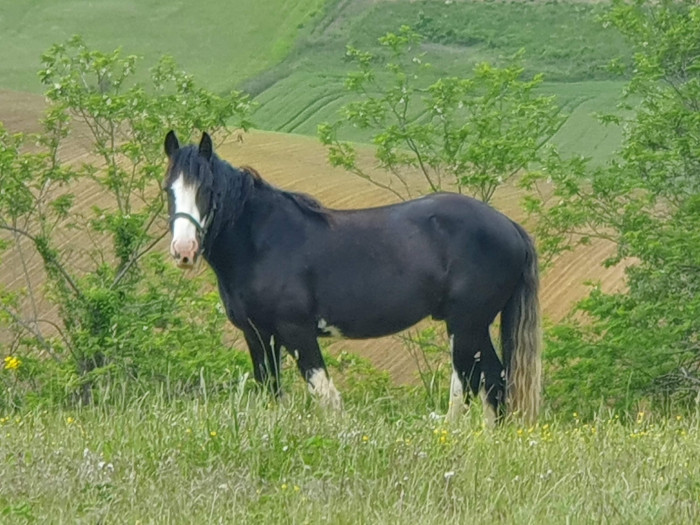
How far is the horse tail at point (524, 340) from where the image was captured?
8547mm

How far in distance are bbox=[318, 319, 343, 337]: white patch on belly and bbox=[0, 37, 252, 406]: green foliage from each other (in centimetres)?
435

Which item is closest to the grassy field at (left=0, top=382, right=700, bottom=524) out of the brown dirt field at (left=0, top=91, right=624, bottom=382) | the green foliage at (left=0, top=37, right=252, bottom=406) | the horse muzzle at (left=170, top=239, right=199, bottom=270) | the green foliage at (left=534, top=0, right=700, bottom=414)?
the horse muzzle at (left=170, top=239, right=199, bottom=270)

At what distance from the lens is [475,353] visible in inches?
337

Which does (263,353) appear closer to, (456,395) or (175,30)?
(456,395)

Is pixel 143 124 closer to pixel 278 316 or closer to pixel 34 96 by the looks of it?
pixel 278 316

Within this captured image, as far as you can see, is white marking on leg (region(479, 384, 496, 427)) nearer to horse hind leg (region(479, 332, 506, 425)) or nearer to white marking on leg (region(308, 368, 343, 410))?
horse hind leg (region(479, 332, 506, 425))

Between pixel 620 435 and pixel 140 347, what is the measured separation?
710cm

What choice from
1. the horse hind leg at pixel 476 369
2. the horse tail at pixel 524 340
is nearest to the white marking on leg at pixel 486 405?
the horse hind leg at pixel 476 369

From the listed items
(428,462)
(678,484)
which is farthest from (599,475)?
(428,462)

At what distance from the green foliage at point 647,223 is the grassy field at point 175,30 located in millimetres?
30295

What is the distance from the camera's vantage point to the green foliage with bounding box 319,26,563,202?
13805 millimetres

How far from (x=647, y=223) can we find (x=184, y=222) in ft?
24.0

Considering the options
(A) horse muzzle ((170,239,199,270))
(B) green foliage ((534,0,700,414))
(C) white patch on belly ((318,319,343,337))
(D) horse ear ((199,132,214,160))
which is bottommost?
(B) green foliage ((534,0,700,414))

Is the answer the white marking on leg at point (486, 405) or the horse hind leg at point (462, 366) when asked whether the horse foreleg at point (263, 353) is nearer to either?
the horse hind leg at point (462, 366)
